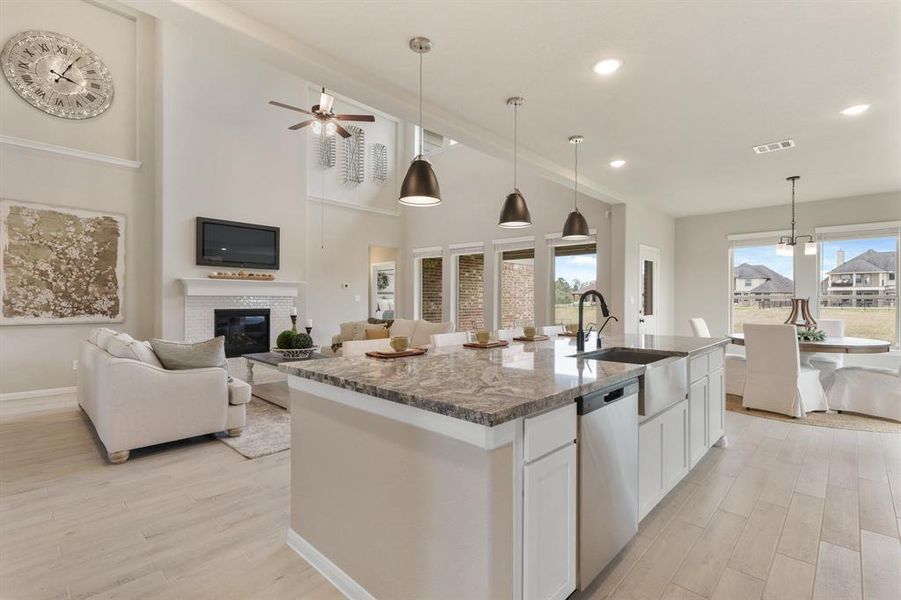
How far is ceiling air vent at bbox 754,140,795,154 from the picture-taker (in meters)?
3.94

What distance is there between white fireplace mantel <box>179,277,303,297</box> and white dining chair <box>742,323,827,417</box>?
244 inches

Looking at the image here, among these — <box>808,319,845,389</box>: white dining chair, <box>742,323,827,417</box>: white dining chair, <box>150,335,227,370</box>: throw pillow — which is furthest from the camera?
<box>808,319,845,389</box>: white dining chair

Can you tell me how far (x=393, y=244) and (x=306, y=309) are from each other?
93.4 inches

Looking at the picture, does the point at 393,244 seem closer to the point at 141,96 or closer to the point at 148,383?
the point at 141,96

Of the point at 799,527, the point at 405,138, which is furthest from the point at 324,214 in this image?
the point at 799,527

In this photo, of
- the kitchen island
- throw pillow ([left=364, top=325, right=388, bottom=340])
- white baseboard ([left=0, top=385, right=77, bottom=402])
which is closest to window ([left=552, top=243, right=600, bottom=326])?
throw pillow ([left=364, top=325, right=388, bottom=340])

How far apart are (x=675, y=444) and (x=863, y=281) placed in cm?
558

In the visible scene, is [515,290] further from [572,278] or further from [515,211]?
[515,211]

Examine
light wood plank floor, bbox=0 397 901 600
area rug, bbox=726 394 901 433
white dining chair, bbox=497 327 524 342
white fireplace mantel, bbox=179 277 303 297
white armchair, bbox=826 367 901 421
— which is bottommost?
light wood plank floor, bbox=0 397 901 600

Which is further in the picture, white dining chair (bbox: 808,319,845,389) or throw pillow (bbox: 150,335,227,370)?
white dining chair (bbox: 808,319,845,389)

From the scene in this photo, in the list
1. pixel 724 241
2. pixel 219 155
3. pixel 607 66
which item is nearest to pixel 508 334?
pixel 607 66

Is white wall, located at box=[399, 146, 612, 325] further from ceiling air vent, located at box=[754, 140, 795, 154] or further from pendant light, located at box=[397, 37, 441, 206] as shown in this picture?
pendant light, located at box=[397, 37, 441, 206]

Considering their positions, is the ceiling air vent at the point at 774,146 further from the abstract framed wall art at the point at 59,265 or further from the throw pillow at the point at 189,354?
the abstract framed wall art at the point at 59,265

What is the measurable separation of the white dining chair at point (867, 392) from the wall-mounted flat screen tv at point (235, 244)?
24.1 feet
